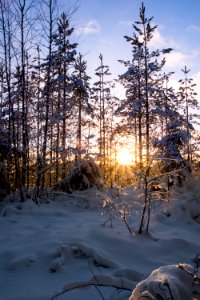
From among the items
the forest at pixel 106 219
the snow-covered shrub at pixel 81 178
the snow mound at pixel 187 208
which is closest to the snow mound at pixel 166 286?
the forest at pixel 106 219

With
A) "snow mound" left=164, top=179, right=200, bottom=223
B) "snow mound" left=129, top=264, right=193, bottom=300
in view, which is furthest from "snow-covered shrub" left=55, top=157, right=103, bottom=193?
"snow mound" left=129, top=264, right=193, bottom=300

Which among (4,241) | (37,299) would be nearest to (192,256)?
(37,299)

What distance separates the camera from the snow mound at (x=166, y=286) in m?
2.08

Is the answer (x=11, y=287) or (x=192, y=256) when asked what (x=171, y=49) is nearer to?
(x=192, y=256)

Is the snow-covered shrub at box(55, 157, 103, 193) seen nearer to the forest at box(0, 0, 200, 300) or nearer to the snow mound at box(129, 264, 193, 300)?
the forest at box(0, 0, 200, 300)

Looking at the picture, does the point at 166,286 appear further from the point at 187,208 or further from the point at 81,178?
the point at 81,178

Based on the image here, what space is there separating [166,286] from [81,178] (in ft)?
35.4

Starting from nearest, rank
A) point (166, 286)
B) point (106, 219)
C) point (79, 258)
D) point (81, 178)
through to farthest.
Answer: point (166, 286) → point (79, 258) → point (106, 219) → point (81, 178)

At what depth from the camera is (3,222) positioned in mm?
7586

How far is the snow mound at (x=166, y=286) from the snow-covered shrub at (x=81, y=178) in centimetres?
1005

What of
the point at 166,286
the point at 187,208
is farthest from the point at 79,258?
the point at 187,208

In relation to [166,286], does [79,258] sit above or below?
below

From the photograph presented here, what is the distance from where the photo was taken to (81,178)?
12828mm

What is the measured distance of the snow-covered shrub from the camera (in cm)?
1266
